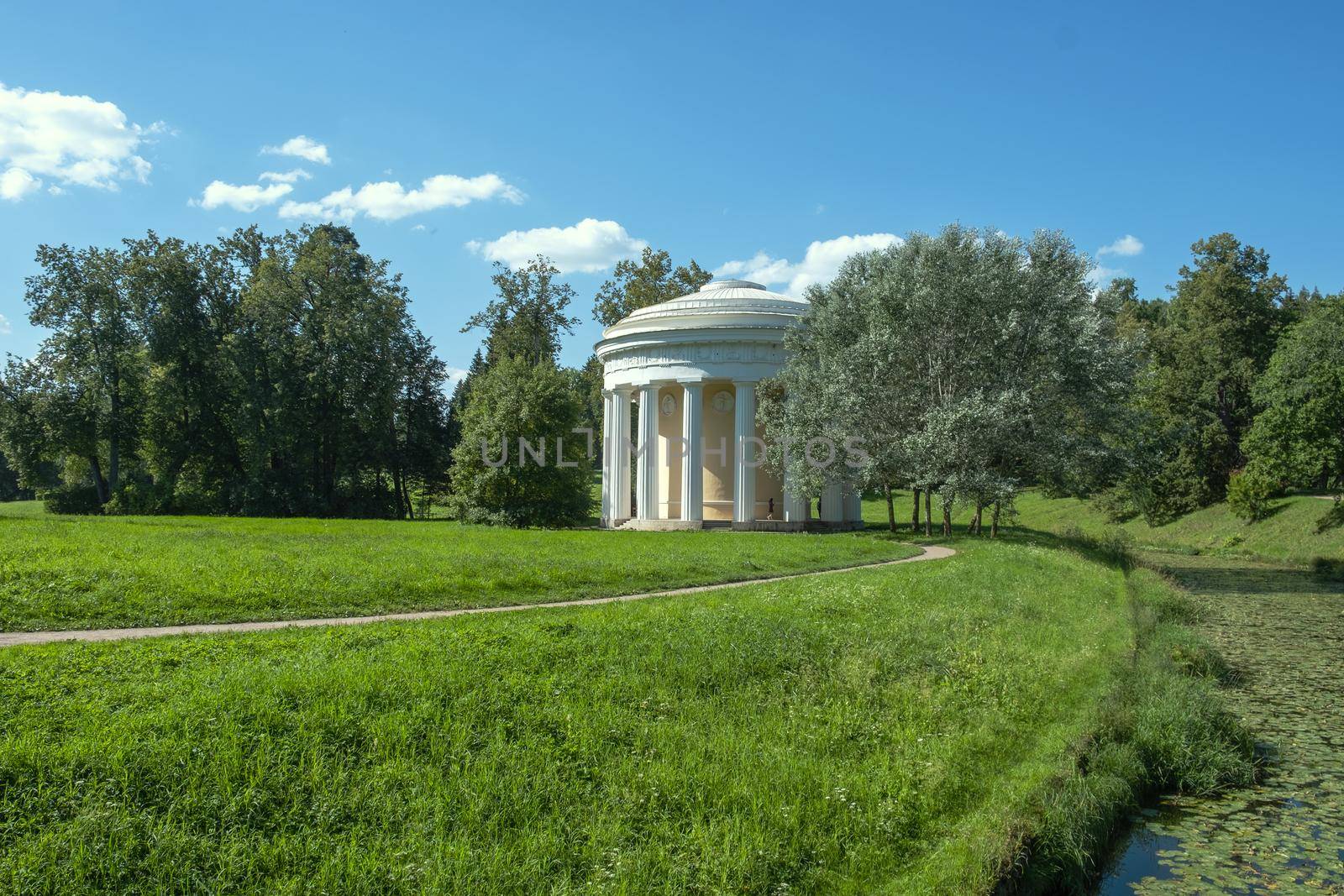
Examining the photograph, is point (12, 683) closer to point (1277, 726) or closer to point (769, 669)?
point (769, 669)

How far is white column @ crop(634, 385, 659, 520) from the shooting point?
40500 millimetres

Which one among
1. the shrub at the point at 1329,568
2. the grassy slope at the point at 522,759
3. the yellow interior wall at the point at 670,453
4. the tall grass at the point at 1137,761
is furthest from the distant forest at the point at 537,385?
the grassy slope at the point at 522,759

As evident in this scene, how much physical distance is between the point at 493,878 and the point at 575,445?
31.9 metres

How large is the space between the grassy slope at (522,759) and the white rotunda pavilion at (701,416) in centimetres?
2242

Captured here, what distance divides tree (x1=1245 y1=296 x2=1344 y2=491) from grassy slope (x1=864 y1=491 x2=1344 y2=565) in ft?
6.49

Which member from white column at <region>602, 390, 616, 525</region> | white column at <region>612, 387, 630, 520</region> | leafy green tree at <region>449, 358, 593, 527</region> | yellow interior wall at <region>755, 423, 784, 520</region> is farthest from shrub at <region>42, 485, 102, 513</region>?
yellow interior wall at <region>755, 423, 784, 520</region>

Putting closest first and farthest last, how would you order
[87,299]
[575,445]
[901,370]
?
[901,370] < [575,445] < [87,299]

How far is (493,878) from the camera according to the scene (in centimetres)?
700

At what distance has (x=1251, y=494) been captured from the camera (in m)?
46.2

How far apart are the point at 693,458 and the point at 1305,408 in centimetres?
2956

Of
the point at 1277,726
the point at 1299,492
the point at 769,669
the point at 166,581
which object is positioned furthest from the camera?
the point at 1299,492

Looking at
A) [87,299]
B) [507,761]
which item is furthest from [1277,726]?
[87,299]

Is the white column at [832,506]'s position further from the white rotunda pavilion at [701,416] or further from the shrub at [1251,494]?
the shrub at [1251,494]

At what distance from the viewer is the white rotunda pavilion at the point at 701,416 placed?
37.7m
